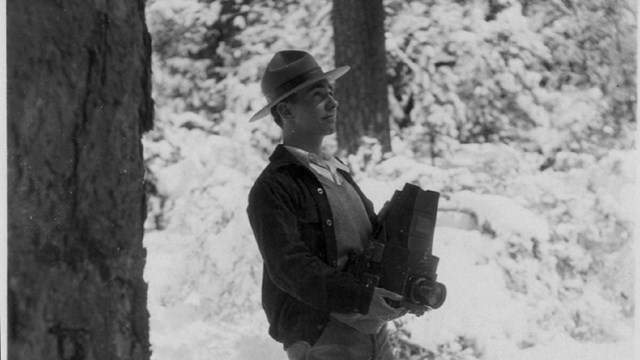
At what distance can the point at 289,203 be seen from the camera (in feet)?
6.78

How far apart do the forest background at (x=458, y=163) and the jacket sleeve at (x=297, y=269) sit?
205cm

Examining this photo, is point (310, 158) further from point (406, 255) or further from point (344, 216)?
point (406, 255)

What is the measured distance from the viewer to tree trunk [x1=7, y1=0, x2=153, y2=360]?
1.66 m

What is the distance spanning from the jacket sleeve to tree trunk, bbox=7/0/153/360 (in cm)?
34

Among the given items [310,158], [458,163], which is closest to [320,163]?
[310,158]

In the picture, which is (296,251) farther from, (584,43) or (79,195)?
(584,43)

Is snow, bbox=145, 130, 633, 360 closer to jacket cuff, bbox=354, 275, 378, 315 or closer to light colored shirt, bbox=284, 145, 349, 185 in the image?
light colored shirt, bbox=284, 145, 349, 185

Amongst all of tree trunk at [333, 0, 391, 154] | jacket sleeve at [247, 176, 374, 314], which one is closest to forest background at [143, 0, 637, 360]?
tree trunk at [333, 0, 391, 154]

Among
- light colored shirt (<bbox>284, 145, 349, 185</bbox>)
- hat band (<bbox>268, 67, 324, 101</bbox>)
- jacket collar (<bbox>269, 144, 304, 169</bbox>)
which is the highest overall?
hat band (<bbox>268, 67, 324, 101</bbox>)

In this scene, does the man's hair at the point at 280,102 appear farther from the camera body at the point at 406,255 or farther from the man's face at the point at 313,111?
the camera body at the point at 406,255

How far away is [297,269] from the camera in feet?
6.47

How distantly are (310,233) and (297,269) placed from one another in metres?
0.13

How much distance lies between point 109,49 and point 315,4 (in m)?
4.15

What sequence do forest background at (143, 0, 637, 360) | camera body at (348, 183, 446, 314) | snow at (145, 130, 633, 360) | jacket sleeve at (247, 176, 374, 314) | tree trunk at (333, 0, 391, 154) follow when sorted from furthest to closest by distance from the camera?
tree trunk at (333, 0, 391, 154)
forest background at (143, 0, 637, 360)
snow at (145, 130, 633, 360)
camera body at (348, 183, 446, 314)
jacket sleeve at (247, 176, 374, 314)
